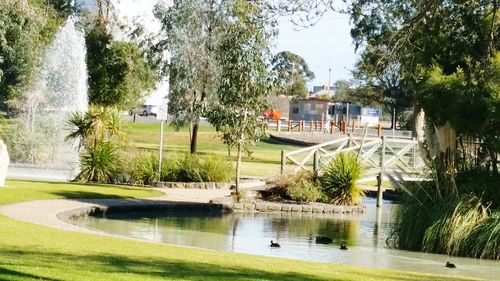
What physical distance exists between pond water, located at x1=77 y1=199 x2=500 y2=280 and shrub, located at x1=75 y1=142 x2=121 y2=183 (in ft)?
19.3

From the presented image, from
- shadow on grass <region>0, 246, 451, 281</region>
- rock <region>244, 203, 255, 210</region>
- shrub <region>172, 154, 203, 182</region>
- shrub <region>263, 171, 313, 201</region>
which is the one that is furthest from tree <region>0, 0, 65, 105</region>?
shadow on grass <region>0, 246, 451, 281</region>

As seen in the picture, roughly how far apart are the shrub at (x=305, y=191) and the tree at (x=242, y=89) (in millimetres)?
1900

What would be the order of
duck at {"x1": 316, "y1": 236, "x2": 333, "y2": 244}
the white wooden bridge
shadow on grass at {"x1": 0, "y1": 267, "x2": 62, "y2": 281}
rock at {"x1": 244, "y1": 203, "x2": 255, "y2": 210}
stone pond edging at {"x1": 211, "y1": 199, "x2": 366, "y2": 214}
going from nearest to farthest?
1. shadow on grass at {"x1": 0, "y1": 267, "x2": 62, "y2": 281}
2. duck at {"x1": 316, "y1": 236, "x2": 333, "y2": 244}
3. stone pond edging at {"x1": 211, "y1": 199, "x2": 366, "y2": 214}
4. rock at {"x1": 244, "y1": 203, "x2": 255, "y2": 210}
5. the white wooden bridge

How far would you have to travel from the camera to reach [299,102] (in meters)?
96.1

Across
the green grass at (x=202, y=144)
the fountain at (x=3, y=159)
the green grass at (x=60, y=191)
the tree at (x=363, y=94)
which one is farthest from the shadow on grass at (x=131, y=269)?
the tree at (x=363, y=94)

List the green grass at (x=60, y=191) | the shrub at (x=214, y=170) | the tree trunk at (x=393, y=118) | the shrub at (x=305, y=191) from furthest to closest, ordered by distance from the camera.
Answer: the tree trunk at (x=393, y=118), the shrub at (x=214, y=170), the shrub at (x=305, y=191), the green grass at (x=60, y=191)

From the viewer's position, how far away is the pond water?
1659 centimetres

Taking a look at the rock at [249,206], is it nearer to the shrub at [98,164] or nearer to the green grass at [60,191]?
the green grass at [60,191]

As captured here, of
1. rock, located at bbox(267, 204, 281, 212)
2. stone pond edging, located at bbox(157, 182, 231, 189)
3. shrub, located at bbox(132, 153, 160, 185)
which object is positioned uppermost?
shrub, located at bbox(132, 153, 160, 185)

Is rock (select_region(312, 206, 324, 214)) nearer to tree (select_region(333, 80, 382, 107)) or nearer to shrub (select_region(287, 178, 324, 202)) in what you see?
shrub (select_region(287, 178, 324, 202))

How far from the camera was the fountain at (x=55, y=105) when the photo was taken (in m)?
33.3

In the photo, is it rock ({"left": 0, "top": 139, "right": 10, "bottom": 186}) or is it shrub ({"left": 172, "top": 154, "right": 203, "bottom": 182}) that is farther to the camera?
shrub ({"left": 172, "top": 154, "right": 203, "bottom": 182})

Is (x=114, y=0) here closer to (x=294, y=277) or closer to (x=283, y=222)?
(x=283, y=222)

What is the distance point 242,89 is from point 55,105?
1595 cm
